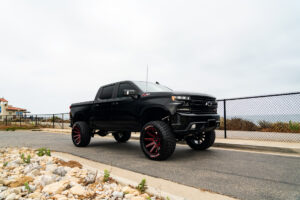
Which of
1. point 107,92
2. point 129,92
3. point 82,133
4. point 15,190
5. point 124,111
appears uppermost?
point 107,92

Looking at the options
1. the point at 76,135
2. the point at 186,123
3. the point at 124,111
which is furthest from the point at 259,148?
the point at 76,135

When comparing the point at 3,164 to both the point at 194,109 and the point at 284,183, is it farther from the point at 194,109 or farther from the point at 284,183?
the point at 284,183

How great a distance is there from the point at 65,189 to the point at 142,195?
1.18 meters

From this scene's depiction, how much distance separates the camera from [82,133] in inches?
256

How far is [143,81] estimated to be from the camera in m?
5.94

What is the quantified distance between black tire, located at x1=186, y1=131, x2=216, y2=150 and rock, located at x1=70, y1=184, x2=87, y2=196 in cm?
363

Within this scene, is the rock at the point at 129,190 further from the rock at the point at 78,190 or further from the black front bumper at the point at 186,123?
the black front bumper at the point at 186,123

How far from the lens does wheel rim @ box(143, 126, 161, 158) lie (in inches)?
174

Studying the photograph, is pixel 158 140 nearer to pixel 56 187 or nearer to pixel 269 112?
pixel 56 187

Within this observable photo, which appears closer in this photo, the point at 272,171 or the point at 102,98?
the point at 272,171

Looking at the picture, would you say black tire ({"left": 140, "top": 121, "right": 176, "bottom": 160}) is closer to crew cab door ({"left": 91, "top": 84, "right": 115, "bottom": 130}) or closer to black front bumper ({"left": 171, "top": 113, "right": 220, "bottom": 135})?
black front bumper ({"left": 171, "top": 113, "right": 220, "bottom": 135})

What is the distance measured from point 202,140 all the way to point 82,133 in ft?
13.1

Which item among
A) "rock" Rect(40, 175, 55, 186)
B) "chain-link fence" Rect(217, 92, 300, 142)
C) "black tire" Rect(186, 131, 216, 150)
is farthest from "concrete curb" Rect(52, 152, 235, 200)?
"chain-link fence" Rect(217, 92, 300, 142)

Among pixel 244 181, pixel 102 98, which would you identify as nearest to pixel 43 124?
pixel 102 98
